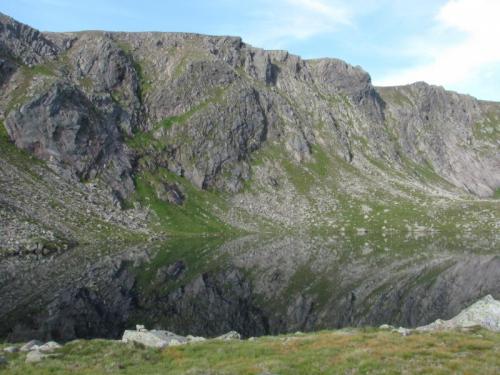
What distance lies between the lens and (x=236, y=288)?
227ft

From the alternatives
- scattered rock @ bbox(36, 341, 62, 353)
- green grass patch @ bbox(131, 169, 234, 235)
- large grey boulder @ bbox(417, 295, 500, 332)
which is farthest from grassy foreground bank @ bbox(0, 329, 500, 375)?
green grass patch @ bbox(131, 169, 234, 235)

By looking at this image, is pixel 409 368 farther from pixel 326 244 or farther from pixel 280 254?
pixel 326 244

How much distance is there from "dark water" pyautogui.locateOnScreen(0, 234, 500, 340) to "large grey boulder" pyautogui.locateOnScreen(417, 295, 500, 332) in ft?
37.2

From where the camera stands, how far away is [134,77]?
197 metres

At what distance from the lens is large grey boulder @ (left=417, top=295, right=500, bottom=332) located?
37.5m

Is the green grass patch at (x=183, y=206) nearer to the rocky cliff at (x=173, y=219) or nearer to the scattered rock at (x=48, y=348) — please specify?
the rocky cliff at (x=173, y=219)

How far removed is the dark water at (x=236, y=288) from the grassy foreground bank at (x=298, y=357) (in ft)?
60.5

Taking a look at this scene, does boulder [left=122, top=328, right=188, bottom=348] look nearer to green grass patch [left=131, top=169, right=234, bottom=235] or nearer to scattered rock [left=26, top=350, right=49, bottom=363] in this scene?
scattered rock [left=26, top=350, right=49, bottom=363]

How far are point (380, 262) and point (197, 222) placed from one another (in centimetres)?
7660

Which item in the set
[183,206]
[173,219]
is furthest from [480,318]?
[183,206]

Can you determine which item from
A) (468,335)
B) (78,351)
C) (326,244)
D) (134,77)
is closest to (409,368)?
(468,335)

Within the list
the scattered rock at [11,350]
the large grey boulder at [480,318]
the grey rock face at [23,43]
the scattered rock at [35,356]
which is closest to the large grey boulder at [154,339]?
the scattered rock at [35,356]

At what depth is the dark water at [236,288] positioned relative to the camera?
51719 millimetres

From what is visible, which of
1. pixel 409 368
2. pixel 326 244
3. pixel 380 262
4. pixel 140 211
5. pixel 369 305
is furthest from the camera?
pixel 140 211
